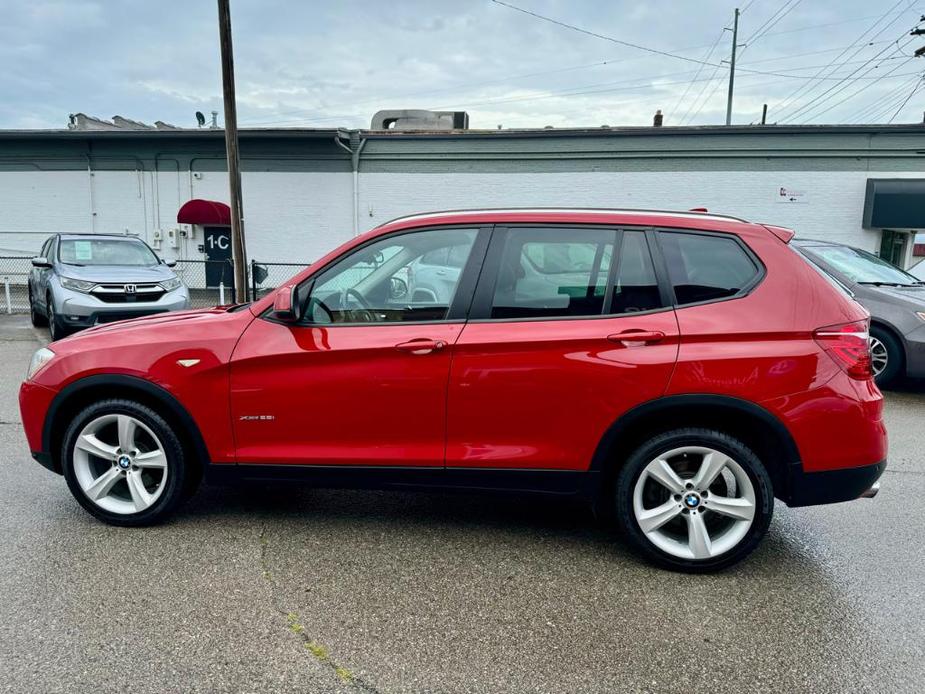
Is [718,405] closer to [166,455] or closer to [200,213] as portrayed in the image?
[166,455]

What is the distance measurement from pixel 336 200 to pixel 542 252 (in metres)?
17.1

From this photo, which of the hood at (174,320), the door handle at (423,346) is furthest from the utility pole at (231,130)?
the door handle at (423,346)

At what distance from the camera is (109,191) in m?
20.3

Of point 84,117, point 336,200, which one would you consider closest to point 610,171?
point 336,200

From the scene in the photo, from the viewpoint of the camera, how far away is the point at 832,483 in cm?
317

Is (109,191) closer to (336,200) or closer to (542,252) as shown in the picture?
(336,200)

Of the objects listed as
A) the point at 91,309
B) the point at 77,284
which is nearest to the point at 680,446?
the point at 91,309

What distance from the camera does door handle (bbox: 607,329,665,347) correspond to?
3178 millimetres

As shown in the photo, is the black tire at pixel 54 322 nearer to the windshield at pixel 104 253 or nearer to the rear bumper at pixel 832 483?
the windshield at pixel 104 253

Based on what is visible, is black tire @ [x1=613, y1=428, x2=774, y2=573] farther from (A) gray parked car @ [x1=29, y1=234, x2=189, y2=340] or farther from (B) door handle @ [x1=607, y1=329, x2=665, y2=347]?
(A) gray parked car @ [x1=29, y1=234, x2=189, y2=340]

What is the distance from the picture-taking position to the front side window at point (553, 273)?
332 centimetres

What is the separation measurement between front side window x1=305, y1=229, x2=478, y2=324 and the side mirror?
0.22 feet

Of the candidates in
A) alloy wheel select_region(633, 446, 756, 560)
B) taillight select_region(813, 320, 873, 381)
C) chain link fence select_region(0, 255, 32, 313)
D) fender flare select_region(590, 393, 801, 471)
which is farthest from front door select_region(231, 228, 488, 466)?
chain link fence select_region(0, 255, 32, 313)

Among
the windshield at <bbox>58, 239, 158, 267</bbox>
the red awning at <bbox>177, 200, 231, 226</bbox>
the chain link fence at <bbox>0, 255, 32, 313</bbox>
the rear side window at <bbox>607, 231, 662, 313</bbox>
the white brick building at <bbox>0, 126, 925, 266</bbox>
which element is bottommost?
the chain link fence at <bbox>0, 255, 32, 313</bbox>
